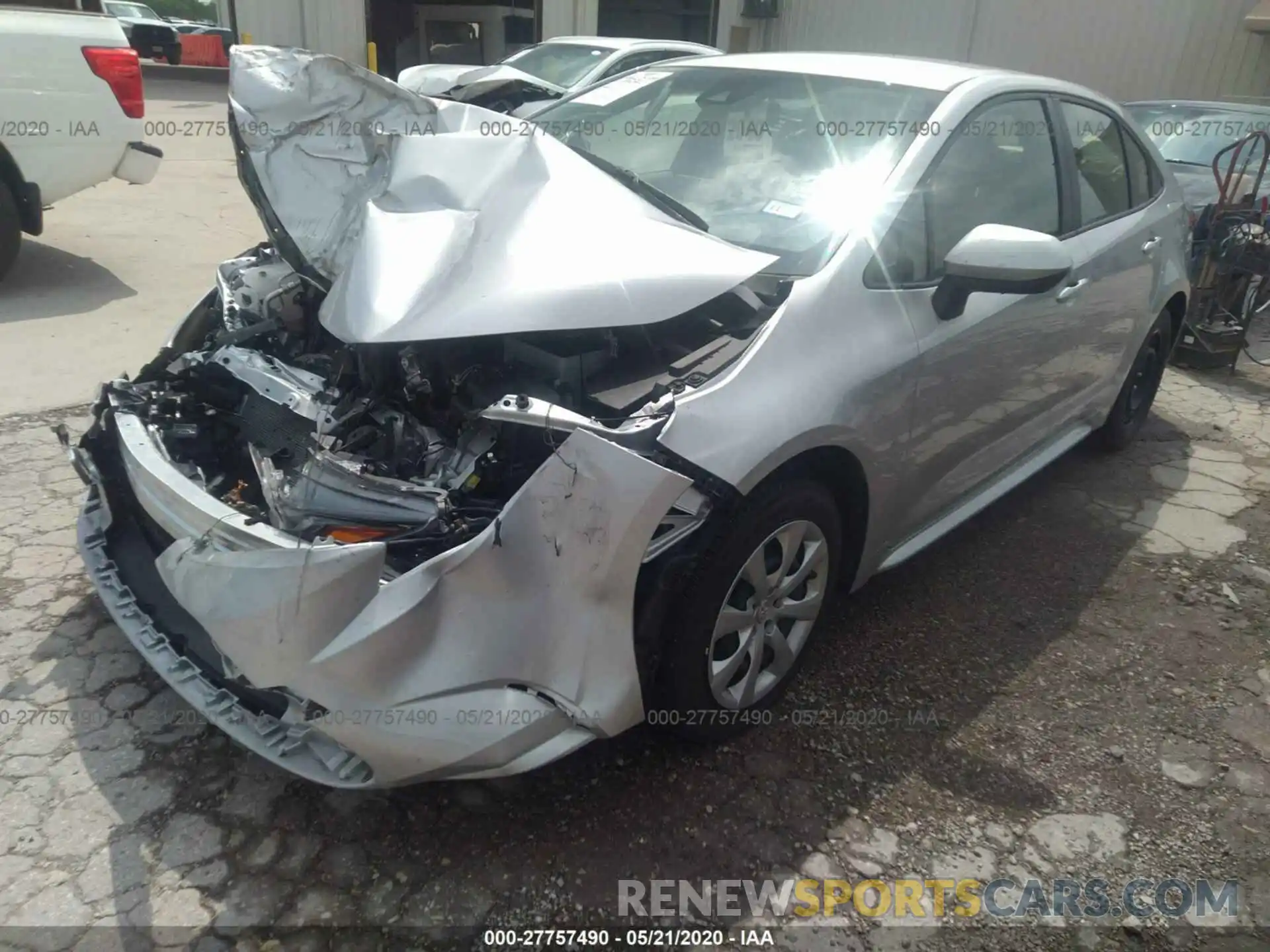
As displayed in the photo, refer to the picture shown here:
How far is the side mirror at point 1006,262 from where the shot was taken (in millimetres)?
2395

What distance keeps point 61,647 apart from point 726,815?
1990mm

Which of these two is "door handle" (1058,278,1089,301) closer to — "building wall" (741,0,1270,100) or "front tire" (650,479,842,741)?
"front tire" (650,479,842,741)

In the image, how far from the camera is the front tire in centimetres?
212

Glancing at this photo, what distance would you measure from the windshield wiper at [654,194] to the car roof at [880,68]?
72 cm

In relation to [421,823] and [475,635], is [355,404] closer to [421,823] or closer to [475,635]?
[475,635]

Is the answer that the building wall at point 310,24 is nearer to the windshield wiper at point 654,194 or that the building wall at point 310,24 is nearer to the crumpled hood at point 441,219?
the crumpled hood at point 441,219

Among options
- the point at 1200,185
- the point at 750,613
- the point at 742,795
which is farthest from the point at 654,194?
the point at 1200,185

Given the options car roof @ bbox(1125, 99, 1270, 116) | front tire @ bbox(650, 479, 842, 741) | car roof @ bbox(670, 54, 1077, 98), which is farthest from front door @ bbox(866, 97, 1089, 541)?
car roof @ bbox(1125, 99, 1270, 116)

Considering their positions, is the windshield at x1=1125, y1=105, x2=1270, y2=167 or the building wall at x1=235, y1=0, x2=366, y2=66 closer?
the windshield at x1=1125, y1=105, x2=1270, y2=167

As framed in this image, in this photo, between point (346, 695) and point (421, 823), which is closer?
point (346, 695)

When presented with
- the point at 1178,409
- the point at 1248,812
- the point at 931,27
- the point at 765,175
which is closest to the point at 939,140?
the point at 765,175

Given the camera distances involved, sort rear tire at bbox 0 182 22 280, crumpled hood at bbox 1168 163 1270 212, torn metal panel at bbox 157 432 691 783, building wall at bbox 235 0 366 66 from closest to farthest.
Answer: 1. torn metal panel at bbox 157 432 691 783
2. rear tire at bbox 0 182 22 280
3. crumpled hood at bbox 1168 163 1270 212
4. building wall at bbox 235 0 366 66

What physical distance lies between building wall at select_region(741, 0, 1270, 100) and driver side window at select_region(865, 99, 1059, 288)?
519 inches

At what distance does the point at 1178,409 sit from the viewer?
529 centimetres
